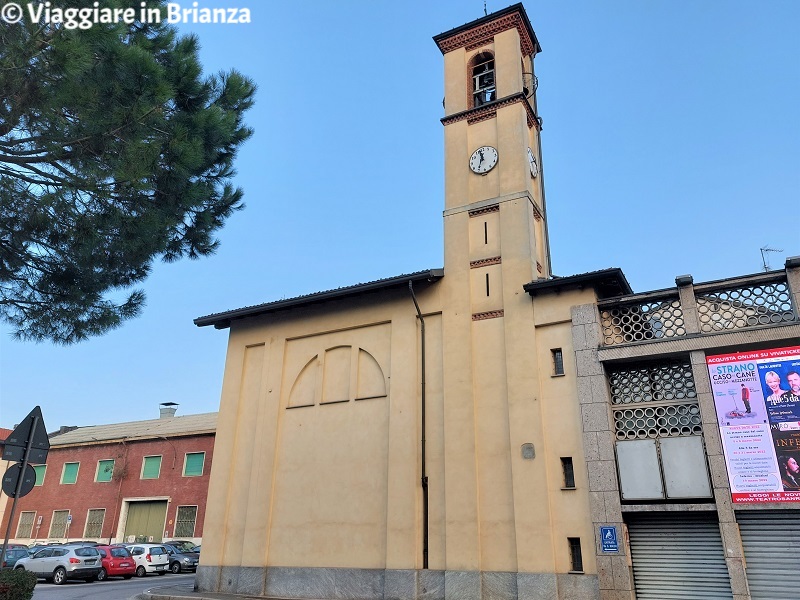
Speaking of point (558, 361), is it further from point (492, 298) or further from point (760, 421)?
point (760, 421)

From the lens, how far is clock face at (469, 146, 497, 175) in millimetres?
16828

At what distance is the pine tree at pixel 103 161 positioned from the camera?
8641 millimetres

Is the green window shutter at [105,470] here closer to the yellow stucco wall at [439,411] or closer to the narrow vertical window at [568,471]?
the yellow stucco wall at [439,411]

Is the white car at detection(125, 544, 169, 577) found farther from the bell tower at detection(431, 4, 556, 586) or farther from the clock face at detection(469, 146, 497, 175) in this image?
the clock face at detection(469, 146, 497, 175)

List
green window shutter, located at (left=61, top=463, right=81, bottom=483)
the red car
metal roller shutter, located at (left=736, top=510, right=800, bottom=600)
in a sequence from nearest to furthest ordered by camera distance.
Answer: metal roller shutter, located at (left=736, top=510, right=800, bottom=600), the red car, green window shutter, located at (left=61, top=463, right=81, bottom=483)

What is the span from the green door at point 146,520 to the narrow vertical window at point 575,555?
23826mm

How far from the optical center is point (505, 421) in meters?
14.0

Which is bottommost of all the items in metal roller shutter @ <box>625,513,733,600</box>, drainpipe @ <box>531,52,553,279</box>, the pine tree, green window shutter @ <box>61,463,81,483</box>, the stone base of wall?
the stone base of wall

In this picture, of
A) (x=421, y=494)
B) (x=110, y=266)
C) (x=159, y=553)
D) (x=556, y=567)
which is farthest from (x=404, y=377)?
(x=159, y=553)

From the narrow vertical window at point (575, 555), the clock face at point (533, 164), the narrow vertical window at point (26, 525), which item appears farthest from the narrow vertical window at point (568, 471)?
the narrow vertical window at point (26, 525)

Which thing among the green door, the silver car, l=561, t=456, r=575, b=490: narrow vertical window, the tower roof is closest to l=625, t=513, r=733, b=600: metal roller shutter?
l=561, t=456, r=575, b=490: narrow vertical window

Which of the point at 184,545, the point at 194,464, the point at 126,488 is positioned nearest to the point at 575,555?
the point at 184,545

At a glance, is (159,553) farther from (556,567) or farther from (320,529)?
(556,567)

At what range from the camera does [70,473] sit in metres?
34.3
